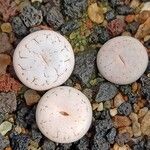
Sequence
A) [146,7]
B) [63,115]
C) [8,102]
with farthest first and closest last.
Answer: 1. [146,7]
2. [8,102]
3. [63,115]

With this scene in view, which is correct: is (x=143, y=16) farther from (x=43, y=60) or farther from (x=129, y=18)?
(x=43, y=60)

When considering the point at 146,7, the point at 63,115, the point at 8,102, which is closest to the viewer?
the point at 63,115

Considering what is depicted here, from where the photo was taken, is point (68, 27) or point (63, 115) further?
point (68, 27)

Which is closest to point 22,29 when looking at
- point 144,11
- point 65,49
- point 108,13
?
point 65,49

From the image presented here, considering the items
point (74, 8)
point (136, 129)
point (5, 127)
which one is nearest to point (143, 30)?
point (74, 8)

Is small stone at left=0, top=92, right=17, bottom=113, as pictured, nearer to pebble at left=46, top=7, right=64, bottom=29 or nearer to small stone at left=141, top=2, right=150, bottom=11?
pebble at left=46, top=7, right=64, bottom=29

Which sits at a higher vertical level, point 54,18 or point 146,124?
point 54,18

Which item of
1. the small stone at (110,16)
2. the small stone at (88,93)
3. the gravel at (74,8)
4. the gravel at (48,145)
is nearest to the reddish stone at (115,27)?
the small stone at (110,16)
